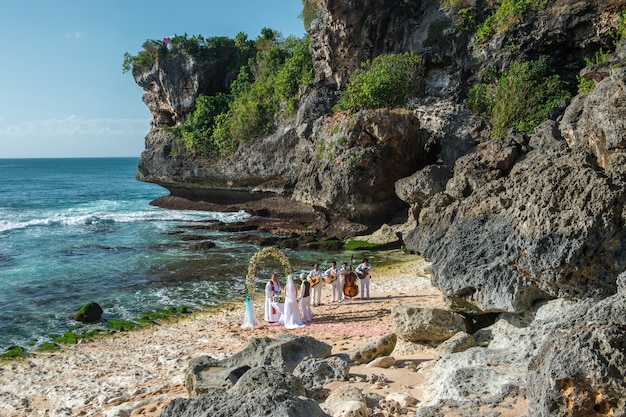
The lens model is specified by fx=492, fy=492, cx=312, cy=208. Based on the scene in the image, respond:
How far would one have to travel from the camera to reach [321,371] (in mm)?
7316

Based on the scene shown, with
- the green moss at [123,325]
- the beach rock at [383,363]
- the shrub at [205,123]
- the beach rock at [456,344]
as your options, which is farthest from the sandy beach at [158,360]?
the shrub at [205,123]

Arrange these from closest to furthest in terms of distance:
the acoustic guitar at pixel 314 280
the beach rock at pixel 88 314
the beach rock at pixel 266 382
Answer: the beach rock at pixel 266 382 < the beach rock at pixel 88 314 < the acoustic guitar at pixel 314 280

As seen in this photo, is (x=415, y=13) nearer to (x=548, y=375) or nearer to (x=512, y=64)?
(x=512, y=64)

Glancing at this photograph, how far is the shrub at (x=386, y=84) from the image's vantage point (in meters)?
26.0

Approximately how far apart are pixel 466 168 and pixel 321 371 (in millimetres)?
12059

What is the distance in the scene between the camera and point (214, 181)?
36625 millimetres

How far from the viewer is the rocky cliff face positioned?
6250 millimetres

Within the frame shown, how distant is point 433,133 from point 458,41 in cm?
541

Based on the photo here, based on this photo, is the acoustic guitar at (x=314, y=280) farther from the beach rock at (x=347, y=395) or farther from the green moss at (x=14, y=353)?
the beach rock at (x=347, y=395)

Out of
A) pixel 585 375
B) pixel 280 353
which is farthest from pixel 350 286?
pixel 585 375

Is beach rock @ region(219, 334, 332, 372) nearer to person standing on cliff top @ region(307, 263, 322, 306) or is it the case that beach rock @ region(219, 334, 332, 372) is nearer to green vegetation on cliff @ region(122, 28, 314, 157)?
person standing on cliff top @ region(307, 263, 322, 306)

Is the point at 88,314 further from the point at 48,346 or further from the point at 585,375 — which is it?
the point at 585,375

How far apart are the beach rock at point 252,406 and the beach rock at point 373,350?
4.09 meters

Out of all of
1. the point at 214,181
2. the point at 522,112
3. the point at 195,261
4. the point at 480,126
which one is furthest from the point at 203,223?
the point at 522,112
